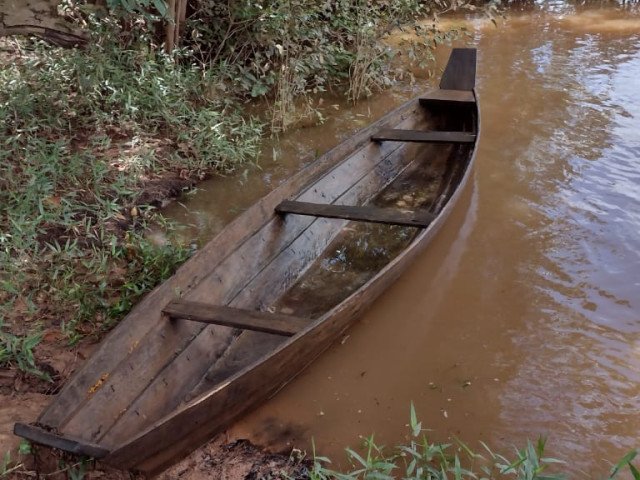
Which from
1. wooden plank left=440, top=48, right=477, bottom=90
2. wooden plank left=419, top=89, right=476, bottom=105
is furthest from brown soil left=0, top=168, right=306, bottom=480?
wooden plank left=440, top=48, right=477, bottom=90

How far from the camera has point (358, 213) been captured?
3393 mm

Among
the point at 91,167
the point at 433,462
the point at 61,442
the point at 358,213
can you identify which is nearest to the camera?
the point at 61,442

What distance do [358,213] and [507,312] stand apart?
1023mm

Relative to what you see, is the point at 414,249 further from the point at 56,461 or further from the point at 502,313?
the point at 56,461

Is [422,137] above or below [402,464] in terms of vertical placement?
above

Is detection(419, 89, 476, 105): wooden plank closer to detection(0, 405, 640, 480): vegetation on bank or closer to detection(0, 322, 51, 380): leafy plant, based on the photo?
detection(0, 405, 640, 480): vegetation on bank

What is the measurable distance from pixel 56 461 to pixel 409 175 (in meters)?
3.41

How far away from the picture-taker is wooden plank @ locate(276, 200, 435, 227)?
131 inches

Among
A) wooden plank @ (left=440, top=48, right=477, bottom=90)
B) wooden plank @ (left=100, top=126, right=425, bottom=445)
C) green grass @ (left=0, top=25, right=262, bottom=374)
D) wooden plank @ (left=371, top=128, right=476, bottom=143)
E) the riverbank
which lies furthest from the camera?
wooden plank @ (left=440, top=48, right=477, bottom=90)

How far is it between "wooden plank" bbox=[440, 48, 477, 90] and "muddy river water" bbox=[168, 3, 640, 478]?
1.56ft

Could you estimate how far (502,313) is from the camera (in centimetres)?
314

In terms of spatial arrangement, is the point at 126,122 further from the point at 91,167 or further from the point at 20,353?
the point at 20,353

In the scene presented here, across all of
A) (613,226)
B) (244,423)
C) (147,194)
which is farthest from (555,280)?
(147,194)

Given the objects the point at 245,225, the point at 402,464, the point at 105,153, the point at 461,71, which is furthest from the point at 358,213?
the point at 461,71
